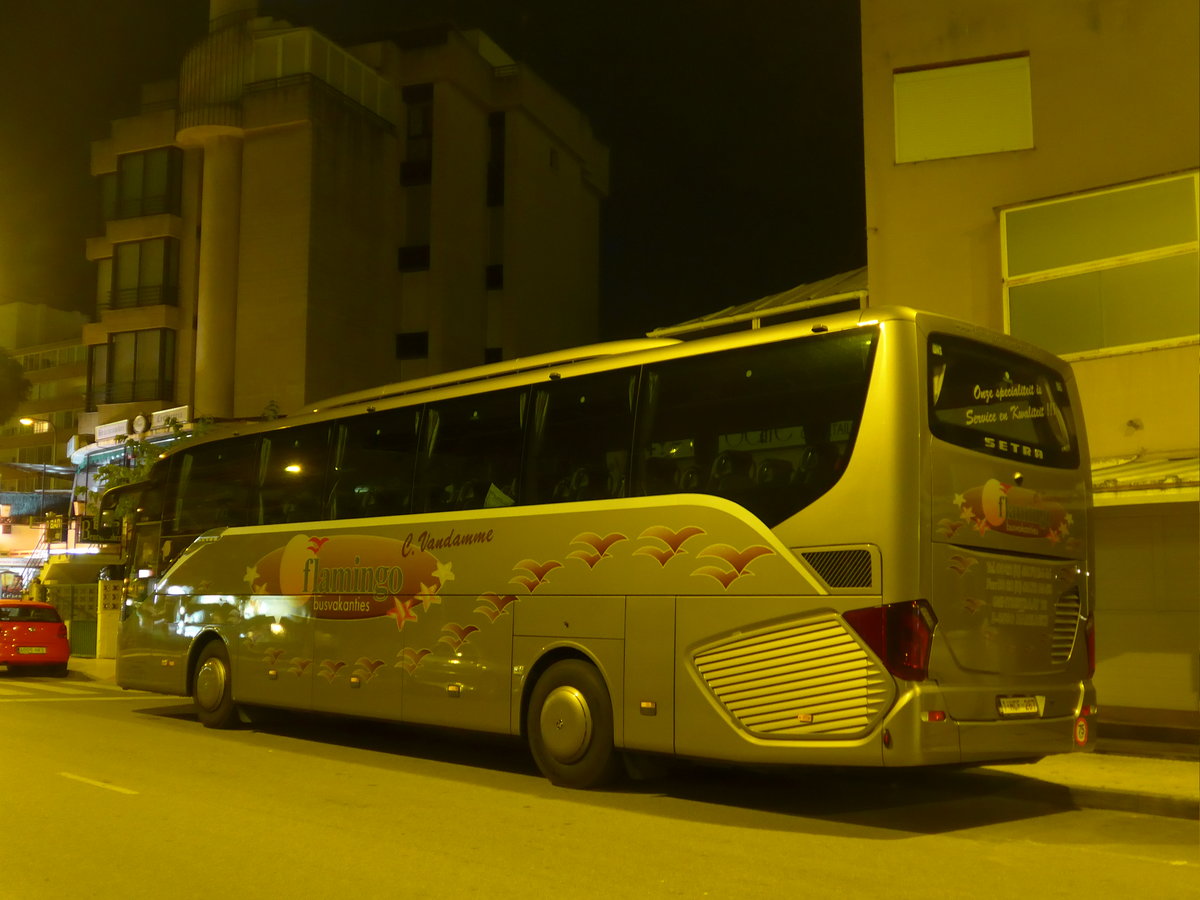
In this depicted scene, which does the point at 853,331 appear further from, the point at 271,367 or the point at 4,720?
the point at 271,367

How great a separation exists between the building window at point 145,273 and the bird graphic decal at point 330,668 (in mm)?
36379

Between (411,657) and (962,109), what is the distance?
9876mm

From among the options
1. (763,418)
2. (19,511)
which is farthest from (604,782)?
(19,511)

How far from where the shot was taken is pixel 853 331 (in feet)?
29.3

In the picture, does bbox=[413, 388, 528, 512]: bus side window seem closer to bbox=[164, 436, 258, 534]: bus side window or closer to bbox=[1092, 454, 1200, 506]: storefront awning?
bbox=[164, 436, 258, 534]: bus side window

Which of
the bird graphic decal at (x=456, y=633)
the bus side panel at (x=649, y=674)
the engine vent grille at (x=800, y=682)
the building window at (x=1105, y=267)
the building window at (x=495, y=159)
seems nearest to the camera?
the engine vent grille at (x=800, y=682)

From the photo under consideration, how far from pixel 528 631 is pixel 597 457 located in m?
1.79

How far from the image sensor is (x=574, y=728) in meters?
10.4

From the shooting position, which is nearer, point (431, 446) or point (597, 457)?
point (597, 457)

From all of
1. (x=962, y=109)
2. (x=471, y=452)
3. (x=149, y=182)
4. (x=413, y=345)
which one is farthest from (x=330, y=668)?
(x=149, y=182)

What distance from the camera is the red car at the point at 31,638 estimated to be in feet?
78.5

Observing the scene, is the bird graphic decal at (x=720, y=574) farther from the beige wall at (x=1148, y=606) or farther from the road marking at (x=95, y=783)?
the beige wall at (x=1148, y=606)

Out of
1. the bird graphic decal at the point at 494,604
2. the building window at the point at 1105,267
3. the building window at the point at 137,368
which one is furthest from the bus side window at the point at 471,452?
the building window at the point at 137,368

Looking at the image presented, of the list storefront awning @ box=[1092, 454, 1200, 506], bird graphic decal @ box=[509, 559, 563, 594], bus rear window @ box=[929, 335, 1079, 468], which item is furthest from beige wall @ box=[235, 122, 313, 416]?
bus rear window @ box=[929, 335, 1079, 468]
